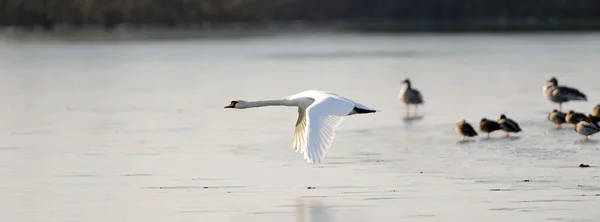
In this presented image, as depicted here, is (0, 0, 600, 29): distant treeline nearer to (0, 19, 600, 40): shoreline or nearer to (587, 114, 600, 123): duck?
(0, 19, 600, 40): shoreline

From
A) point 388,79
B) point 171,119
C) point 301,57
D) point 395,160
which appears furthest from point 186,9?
point 395,160

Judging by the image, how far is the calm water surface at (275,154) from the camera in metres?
10.2

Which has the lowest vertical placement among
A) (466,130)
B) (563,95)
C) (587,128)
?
(466,130)

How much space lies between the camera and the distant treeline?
76375mm

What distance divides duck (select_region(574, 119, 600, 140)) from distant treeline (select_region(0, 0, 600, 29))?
6241 centimetres

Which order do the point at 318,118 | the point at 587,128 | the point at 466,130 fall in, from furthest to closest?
the point at 466,130 → the point at 587,128 → the point at 318,118

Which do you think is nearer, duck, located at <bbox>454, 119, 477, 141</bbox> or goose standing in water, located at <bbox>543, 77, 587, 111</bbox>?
duck, located at <bbox>454, 119, 477, 141</bbox>

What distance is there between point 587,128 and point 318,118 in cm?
455

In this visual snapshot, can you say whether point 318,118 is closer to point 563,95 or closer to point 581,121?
point 581,121

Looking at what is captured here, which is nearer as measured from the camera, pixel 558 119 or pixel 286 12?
pixel 558 119

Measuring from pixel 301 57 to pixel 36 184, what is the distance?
1041 inches

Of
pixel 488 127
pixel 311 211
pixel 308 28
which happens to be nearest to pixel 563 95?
pixel 488 127

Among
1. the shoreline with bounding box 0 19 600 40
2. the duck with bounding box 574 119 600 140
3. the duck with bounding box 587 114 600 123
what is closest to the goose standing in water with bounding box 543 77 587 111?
the duck with bounding box 587 114 600 123

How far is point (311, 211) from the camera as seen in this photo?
33.1 ft
